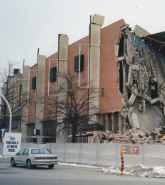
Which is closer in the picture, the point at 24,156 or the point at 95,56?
the point at 24,156

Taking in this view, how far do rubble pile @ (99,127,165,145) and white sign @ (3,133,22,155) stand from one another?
838 centimetres

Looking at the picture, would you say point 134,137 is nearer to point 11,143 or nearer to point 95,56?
point 11,143

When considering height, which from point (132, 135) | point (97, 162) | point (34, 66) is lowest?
point (97, 162)

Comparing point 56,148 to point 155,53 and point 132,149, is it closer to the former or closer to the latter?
point 132,149

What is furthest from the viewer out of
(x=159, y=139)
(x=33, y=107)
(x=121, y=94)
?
(x=33, y=107)

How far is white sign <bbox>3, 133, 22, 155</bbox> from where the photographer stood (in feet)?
103

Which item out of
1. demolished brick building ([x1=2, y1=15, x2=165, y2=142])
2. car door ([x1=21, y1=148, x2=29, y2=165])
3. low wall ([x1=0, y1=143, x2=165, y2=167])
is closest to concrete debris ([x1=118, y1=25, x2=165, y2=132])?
demolished brick building ([x1=2, y1=15, x2=165, y2=142])

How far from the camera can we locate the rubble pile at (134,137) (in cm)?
3100

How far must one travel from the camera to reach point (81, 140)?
139ft

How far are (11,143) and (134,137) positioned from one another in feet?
38.6

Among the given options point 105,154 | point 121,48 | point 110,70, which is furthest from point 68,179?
point 121,48

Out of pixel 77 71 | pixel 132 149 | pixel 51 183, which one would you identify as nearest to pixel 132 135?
pixel 132 149

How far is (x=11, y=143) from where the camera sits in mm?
31594

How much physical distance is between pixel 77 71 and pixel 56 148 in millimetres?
14237
